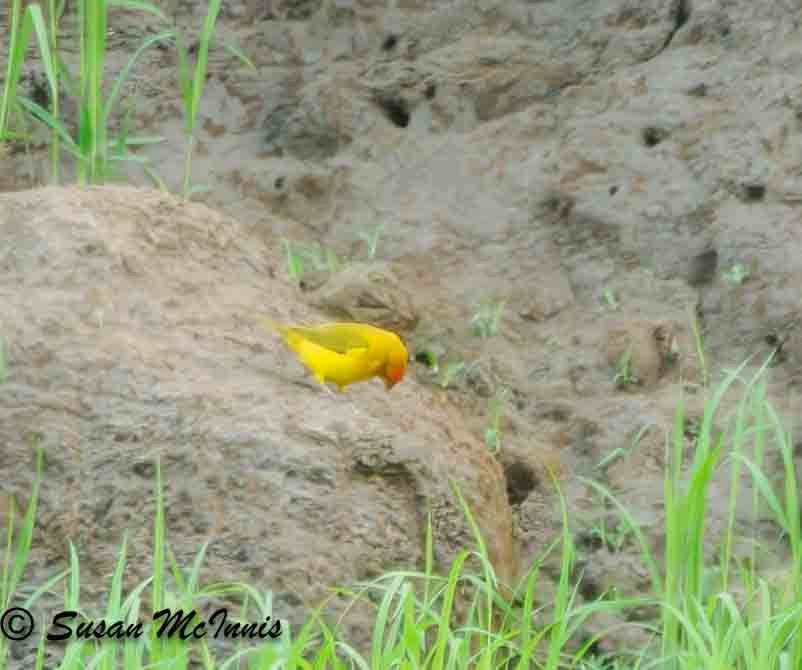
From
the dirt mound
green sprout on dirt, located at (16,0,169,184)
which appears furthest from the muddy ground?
green sprout on dirt, located at (16,0,169,184)

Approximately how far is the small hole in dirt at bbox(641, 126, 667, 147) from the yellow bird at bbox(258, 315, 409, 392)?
118 cm

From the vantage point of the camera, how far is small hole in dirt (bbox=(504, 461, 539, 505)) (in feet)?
12.3

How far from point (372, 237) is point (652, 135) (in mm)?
727

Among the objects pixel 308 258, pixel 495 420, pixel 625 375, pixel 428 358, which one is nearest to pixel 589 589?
pixel 495 420

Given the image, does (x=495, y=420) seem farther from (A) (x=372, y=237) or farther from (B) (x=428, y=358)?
(A) (x=372, y=237)

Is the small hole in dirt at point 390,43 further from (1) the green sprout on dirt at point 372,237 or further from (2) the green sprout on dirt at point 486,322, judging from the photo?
(2) the green sprout on dirt at point 486,322

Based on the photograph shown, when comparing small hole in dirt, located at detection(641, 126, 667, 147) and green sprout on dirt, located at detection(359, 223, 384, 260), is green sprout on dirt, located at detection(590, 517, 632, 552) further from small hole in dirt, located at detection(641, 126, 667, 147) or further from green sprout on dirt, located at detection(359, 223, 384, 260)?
small hole in dirt, located at detection(641, 126, 667, 147)

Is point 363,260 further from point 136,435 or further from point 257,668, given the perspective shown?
point 257,668

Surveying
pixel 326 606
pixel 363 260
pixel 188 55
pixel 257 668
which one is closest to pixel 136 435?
pixel 326 606

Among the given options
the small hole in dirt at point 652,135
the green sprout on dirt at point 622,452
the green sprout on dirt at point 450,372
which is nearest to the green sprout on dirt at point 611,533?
the green sprout on dirt at point 622,452

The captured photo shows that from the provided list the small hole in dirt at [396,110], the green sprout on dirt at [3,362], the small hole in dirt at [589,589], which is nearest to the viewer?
the green sprout on dirt at [3,362]

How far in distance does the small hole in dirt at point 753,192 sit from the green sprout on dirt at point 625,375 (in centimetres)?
51

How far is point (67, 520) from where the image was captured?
3.15m

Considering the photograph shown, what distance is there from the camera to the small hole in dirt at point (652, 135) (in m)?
4.34
